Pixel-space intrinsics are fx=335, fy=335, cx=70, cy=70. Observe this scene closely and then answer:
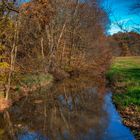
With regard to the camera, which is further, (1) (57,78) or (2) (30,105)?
(1) (57,78)

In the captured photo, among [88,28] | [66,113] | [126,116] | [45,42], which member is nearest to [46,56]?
[45,42]

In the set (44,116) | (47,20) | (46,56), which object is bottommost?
(44,116)

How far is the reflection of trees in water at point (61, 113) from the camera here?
593 inches

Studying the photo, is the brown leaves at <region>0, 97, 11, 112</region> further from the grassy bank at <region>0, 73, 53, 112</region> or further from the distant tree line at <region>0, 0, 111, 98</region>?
the distant tree line at <region>0, 0, 111, 98</region>

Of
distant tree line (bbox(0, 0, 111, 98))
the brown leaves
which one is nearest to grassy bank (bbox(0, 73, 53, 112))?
the brown leaves

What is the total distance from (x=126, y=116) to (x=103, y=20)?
3950cm

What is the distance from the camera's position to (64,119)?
17188 mm

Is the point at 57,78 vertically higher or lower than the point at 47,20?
lower

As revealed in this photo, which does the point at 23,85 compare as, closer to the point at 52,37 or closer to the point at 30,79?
the point at 30,79

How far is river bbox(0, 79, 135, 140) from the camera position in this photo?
14.2m

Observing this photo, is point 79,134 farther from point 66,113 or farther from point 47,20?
point 47,20

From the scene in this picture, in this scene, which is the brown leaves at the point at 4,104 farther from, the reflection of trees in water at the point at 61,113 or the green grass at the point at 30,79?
the green grass at the point at 30,79

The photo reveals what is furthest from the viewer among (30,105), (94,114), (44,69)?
(44,69)

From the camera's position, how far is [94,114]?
1778 cm
